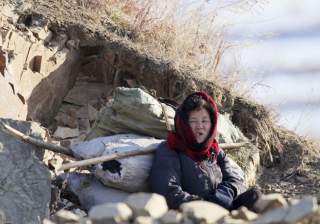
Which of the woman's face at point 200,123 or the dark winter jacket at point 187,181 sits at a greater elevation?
the woman's face at point 200,123

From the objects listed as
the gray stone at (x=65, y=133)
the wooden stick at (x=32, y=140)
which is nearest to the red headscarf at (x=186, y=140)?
the wooden stick at (x=32, y=140)

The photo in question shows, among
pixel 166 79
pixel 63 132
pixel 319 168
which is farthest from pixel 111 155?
pixel 319 168

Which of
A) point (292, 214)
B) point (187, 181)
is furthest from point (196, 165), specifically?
point (292, 214)

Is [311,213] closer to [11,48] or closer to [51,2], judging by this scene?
[11,48]

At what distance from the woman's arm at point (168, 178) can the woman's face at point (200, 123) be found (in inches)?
8.7

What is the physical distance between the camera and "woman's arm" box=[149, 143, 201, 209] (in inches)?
206

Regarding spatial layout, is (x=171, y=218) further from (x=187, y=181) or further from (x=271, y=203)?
(x=187, y=181)

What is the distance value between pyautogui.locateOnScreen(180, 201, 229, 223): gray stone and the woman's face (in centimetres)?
196

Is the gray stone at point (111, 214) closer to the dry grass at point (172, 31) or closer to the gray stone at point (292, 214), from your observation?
the gray stone at point (292, 214)

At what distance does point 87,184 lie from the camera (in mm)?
5918

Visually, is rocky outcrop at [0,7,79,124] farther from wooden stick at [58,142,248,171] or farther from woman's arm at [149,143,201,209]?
woman's arm at [149,143,201,209]

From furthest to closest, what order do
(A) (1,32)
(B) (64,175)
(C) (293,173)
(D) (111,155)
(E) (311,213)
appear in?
(C) (293,173)
(A) (1,32)
(B) (64,175)
(D) (111,155)
(E) (311,213)

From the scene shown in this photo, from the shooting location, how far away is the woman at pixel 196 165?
5.37m

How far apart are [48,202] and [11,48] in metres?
1.79
